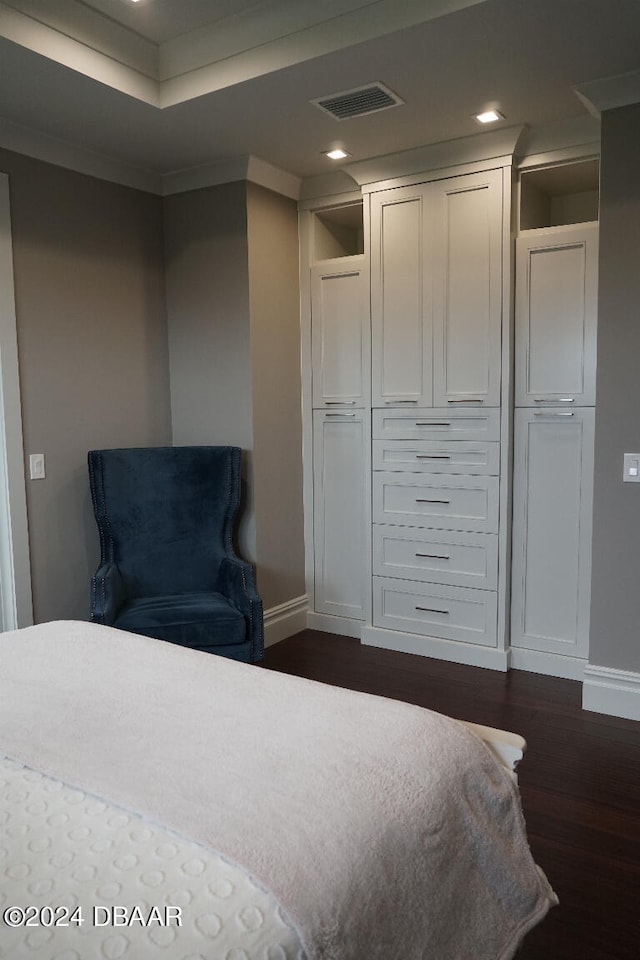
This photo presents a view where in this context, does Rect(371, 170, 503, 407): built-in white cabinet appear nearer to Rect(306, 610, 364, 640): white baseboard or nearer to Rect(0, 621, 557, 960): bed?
Rect(306, 610, 364, 640): white baseboard

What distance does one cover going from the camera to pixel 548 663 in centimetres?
359

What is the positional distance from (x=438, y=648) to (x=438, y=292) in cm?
188

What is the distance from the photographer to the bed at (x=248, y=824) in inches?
37.4

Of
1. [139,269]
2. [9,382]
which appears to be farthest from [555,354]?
[9,382]

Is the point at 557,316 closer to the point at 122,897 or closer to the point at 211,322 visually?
the point at 211,322

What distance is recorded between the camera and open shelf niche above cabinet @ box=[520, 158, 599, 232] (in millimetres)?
3482

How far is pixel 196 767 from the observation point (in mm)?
1300

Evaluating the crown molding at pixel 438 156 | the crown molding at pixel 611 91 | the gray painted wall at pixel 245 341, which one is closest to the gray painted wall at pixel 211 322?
→ the gray painted wall at pixel 245 341

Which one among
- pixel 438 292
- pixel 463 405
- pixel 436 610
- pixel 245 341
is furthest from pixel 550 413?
pixel 245 341

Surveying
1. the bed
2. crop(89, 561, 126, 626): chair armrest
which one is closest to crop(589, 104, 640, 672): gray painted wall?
the bed

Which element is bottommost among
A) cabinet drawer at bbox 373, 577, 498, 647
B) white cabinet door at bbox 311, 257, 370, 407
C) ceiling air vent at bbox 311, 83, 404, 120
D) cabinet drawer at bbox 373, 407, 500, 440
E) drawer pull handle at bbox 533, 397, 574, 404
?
cabinet drawer at bbox 373, 577, 498, 647

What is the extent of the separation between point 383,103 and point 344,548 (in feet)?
7.64

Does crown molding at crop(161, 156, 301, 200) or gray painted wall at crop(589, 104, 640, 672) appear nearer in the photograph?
gray painted wall at crop(589, 104, 640, 672)

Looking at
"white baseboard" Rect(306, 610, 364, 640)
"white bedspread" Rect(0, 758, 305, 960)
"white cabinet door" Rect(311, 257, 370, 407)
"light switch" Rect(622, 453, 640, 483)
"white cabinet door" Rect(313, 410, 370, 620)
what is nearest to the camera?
"white bedspread" Rect(0, 758, 305, 960)
